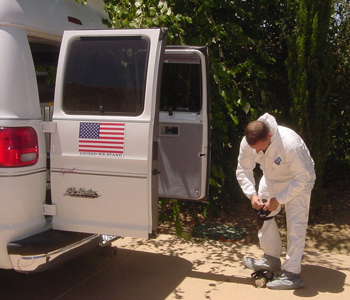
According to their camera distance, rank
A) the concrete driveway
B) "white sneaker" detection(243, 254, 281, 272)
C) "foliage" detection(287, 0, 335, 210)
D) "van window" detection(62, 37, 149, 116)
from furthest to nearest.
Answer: "foliage" detection(287, 0, 335, 210)
"white sneaker" detection(243, 254, 281, 272)
the concrete driveway
"van window" detection(62, 37, 149, 116)

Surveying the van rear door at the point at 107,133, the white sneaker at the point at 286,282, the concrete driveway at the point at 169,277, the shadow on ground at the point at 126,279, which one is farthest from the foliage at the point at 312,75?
the van rear door at the point at 107,133

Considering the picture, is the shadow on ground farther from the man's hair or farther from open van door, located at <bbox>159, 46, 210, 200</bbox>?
the man's hair

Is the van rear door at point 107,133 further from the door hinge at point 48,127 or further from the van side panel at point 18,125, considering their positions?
the van side panel at point 18,125

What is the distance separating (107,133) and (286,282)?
7.15 ft

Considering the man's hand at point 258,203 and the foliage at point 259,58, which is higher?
the foliage at point 259,58

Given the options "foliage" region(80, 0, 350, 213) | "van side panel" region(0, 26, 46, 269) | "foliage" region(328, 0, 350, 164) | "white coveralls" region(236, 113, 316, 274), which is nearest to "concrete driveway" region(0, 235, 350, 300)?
"white coveralls" region(236, 113, 316, 274)

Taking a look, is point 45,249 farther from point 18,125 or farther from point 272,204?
point 272,204

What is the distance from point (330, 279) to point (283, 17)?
12.6 ft

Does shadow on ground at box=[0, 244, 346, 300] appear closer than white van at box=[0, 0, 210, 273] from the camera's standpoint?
No

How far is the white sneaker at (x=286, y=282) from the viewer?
4.24 m

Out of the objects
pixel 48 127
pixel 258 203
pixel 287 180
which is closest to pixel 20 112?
pixel 48 127

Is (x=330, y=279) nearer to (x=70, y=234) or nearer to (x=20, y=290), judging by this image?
(x=70, y=234)

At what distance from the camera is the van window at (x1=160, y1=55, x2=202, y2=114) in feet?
16.1

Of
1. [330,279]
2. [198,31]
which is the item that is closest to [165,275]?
[330,279]
